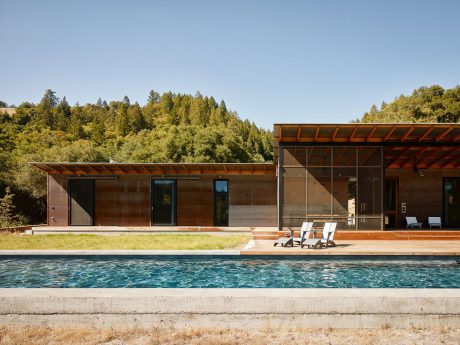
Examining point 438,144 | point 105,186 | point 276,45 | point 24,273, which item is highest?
point 276,45

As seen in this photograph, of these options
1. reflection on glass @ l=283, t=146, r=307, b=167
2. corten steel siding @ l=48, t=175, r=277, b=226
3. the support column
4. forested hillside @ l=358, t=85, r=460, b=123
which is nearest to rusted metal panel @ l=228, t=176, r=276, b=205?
corten steel siding @ l=48, t=175, r=277, b=226

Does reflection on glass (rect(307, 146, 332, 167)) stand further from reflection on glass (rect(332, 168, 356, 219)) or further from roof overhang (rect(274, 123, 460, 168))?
reflection on glass (rect(332, 168, 356, 219))

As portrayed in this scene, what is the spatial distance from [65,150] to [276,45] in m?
27.8

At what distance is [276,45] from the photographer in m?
18.2

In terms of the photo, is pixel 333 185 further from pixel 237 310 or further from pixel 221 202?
pixel 237 310

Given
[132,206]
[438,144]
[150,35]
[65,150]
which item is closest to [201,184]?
[132,206]

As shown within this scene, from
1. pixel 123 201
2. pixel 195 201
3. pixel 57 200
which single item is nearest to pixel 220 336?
pixel 195 201

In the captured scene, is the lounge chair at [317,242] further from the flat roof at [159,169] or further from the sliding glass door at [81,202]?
the sliding glass door at [81,202]

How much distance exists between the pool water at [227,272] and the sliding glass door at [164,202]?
995 cm

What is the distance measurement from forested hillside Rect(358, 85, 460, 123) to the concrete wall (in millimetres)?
46360

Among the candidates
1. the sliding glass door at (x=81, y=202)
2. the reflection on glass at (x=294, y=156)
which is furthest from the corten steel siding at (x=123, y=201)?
the reflection on glass at (x=294, y=156)

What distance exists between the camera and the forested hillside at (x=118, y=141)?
25562 mm

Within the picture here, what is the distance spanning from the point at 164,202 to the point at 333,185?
29.5 feet

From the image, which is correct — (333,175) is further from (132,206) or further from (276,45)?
(132,206)
